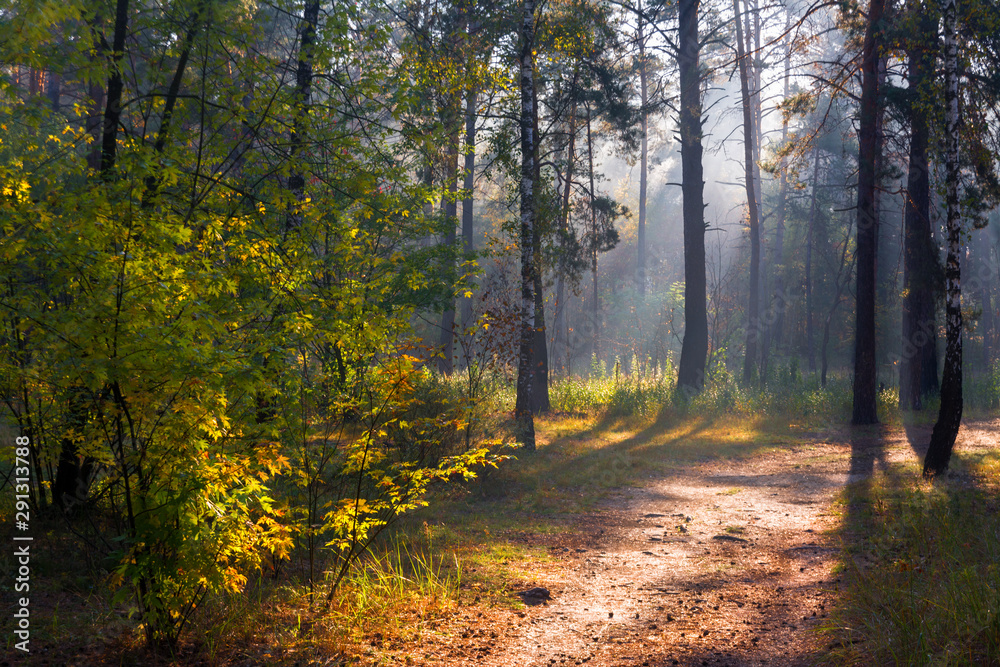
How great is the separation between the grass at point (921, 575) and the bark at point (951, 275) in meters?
0.47

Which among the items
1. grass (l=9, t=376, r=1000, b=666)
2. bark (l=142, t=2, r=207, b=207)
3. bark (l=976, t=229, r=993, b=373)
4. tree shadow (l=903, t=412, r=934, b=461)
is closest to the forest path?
grass (l=9, t=376, r=1000, b=666)

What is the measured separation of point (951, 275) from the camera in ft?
22.8

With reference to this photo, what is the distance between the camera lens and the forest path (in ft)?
11.8

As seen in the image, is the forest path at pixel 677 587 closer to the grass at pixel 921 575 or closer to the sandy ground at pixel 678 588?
the sandy ground at pixel 678 588

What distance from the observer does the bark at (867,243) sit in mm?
10602

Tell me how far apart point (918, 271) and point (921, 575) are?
948 cm

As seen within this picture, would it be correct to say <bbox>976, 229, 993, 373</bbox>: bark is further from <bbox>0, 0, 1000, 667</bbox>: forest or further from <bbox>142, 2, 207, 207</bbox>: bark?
<bbox>142, 2, 207, 207</bbox>: bark

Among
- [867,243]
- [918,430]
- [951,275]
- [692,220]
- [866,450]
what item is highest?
[692,220]

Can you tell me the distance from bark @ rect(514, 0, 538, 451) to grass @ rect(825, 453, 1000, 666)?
15.6 feet

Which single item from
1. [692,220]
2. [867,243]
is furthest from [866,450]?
[692,220]

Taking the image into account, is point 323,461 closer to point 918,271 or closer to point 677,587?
point 677,587

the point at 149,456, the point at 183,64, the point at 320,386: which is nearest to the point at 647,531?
the point at 320,386

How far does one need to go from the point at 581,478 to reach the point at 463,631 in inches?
194

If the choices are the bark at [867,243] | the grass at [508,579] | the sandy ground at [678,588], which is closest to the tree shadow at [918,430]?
the bark at [867,243]
